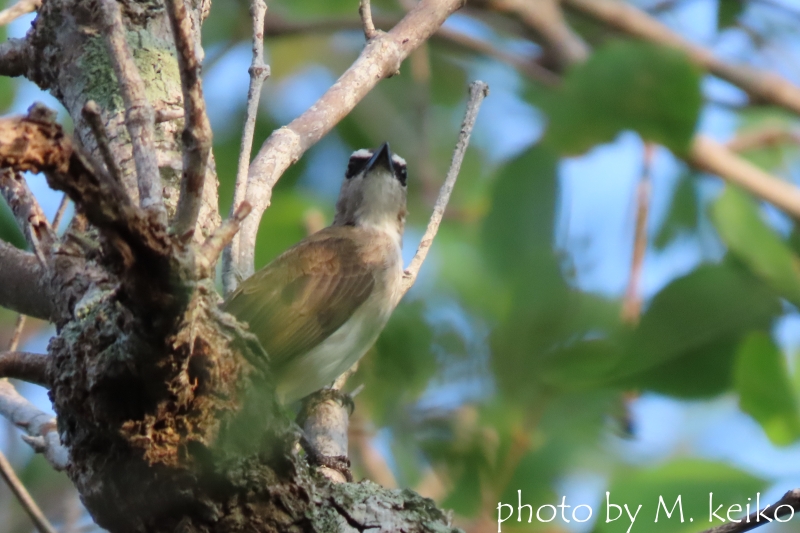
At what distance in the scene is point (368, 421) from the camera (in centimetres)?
376

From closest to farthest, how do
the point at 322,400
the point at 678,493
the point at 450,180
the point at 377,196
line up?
the point at 678,493 < the point at 450,180 < the point at 322,400 < the point at 377,196

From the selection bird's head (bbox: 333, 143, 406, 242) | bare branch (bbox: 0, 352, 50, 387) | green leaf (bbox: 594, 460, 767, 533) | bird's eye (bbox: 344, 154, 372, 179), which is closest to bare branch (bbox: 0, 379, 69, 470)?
bare branch (bbox: 0, 352, 50, 387)

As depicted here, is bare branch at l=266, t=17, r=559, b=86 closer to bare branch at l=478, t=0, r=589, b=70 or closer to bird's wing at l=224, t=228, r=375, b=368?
bare branch at l=478, t=0, r=589, b=70

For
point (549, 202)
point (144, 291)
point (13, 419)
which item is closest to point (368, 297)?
point (549, 202)

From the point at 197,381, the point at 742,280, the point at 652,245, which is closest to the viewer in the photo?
the point at 197,381

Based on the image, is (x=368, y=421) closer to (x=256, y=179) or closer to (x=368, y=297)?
(x=368, y=297)

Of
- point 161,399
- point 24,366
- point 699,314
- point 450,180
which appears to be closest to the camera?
point 161,399

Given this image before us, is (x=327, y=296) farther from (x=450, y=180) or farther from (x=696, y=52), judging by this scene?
(x=696, y=52)

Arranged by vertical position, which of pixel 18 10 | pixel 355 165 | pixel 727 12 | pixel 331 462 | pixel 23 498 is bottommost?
pixel 23 498

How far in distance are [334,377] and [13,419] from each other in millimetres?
1187

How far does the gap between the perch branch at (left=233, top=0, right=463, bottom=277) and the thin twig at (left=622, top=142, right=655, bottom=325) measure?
1181 millimetres

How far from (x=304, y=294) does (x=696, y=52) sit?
3.27 m

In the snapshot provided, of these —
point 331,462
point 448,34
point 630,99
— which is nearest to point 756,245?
point 630,99

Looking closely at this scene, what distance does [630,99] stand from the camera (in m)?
3.72
